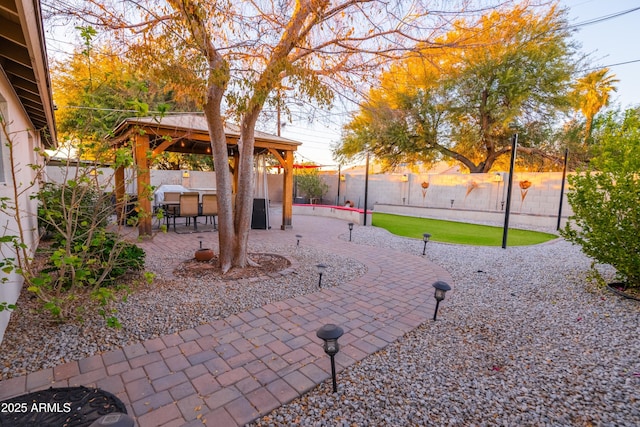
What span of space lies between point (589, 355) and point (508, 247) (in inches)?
209

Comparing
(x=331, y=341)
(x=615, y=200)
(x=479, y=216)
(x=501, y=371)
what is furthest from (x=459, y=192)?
(x=331, y=341)

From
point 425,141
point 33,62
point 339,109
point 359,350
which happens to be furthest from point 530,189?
point 33,62

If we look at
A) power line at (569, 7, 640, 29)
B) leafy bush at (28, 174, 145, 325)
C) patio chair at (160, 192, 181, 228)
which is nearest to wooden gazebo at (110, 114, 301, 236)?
patio chair at (160, 192, 181, 228)

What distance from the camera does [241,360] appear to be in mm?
2588

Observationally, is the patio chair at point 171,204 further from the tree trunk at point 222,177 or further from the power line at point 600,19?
the power line at point 600,19

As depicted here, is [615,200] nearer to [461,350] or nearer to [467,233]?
[461,350]

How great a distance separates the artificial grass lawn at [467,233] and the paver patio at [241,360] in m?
4.87

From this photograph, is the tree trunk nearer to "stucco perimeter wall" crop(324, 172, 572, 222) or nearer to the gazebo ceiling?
the gazebo ceiling

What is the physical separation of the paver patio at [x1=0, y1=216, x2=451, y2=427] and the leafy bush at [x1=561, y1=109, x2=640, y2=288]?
2.51 metres

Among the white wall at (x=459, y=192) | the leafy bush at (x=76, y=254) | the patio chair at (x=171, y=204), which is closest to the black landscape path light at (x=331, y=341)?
the leafy bush at (x=76, y=254)

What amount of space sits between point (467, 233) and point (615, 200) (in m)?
5.68

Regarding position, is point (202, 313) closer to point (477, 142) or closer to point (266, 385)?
point (266, 385)

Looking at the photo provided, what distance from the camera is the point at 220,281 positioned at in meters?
4.52

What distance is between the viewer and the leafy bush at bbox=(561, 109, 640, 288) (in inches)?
156
